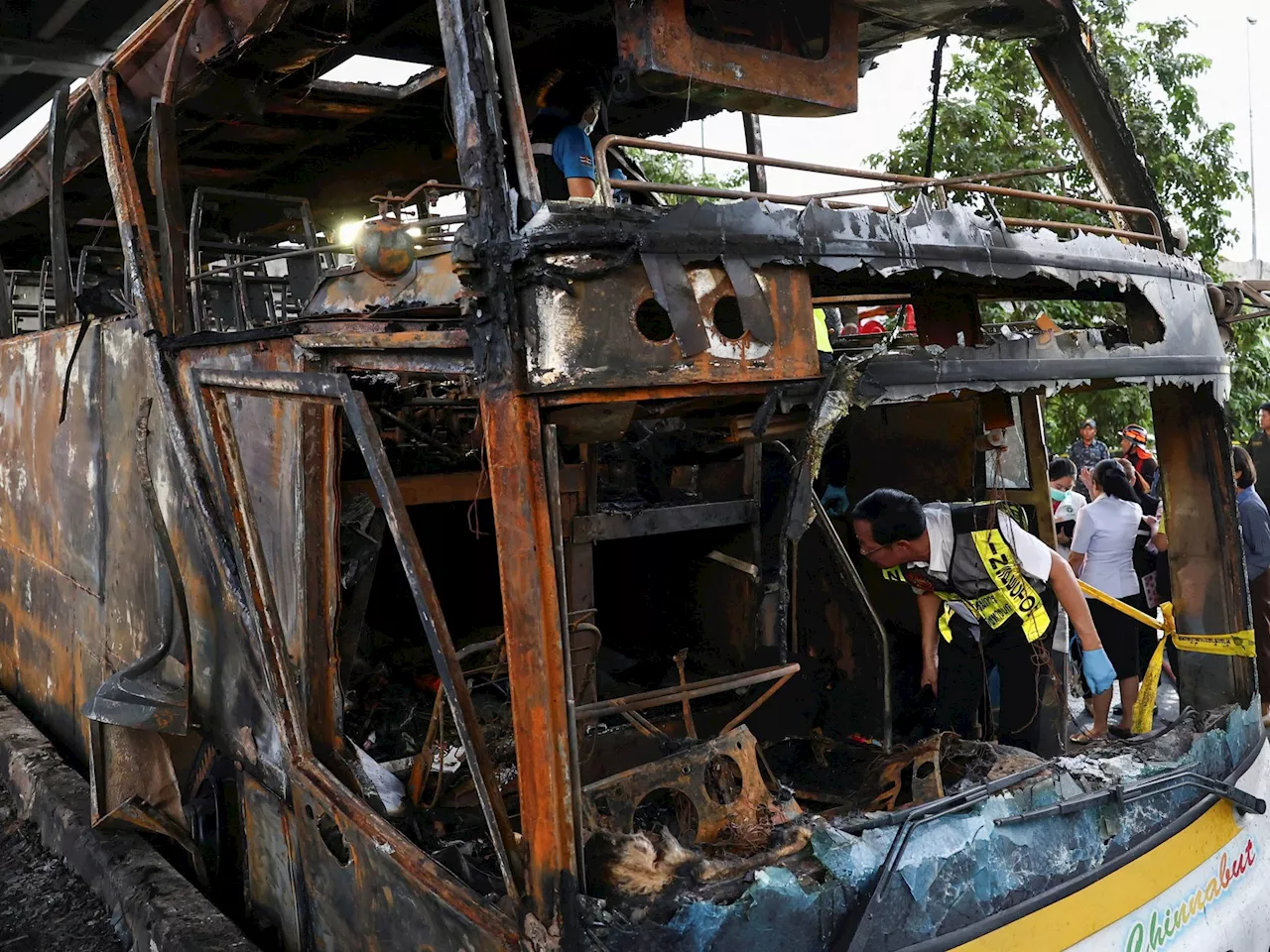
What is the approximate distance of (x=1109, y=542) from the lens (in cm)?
600

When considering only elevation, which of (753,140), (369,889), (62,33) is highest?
(62,33)

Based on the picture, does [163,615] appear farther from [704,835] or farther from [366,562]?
[704,835]

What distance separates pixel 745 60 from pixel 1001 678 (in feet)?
9.46

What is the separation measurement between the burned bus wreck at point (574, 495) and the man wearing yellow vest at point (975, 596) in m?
0.17

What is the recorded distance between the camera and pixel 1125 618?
572cm

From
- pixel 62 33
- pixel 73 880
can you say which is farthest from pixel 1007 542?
pixel 62 33

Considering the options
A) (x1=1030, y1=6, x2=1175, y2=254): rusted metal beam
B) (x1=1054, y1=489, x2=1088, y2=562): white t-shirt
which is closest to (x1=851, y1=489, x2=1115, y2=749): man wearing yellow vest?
(x1=1030, y1=6, x2=1175, y2=254): rusted metal beam

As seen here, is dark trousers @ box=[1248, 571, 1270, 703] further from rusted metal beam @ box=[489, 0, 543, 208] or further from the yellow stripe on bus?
rusted metal beam @ box=[489, 0, 543, 208]

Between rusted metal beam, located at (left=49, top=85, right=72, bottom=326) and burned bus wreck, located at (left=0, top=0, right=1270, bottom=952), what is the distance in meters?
0.02

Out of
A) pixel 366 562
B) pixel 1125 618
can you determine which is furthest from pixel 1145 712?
pixel 366 562

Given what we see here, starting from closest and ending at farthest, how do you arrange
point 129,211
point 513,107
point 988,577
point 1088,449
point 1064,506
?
point 513,107 < point 129,211 < point 988,577 < point 1064,506 < point 1088,449

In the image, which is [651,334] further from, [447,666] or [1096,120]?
[1096,120]

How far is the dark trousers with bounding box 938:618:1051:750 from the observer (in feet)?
14.9

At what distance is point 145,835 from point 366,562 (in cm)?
174
